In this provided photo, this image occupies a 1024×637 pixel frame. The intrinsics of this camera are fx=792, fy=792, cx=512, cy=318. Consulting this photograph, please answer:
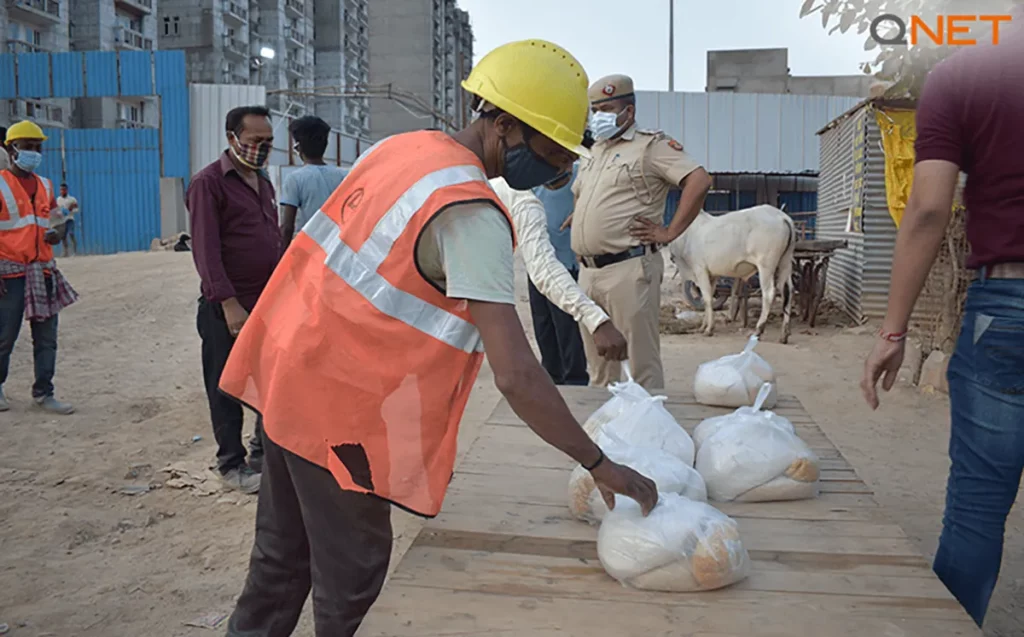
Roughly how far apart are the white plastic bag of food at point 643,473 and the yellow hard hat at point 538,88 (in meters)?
0.89

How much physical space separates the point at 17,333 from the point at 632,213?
14.6 ft

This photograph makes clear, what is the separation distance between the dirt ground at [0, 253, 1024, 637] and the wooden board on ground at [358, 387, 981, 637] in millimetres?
1070

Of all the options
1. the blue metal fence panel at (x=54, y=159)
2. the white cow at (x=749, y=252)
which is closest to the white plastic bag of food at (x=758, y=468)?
the white cow at (x=749, y=252)

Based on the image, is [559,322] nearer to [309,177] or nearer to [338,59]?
[309,177]

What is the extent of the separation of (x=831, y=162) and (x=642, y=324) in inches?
401

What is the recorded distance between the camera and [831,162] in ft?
41.9

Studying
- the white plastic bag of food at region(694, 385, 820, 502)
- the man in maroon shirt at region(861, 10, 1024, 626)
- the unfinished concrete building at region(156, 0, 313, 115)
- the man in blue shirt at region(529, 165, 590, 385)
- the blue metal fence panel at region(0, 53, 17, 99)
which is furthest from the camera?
the unfinished concrete building at region(156, 0, 313, 115)

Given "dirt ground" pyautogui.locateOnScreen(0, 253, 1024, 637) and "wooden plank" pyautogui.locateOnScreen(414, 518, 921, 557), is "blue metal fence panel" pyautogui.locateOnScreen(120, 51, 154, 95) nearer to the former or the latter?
"dirt ground" pyautogui.locateOnScreen(0, 253, 1024, 637)

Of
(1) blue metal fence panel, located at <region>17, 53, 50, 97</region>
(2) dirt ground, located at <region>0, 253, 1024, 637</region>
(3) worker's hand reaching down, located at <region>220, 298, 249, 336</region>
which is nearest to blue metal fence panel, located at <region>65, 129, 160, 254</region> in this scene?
(1) blue metal fence panel, located at <region>17, 53, 50, 97</region>

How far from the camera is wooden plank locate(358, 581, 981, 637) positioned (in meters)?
1.59

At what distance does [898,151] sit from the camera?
7.36 meters

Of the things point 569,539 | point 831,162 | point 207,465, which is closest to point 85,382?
point 207,465

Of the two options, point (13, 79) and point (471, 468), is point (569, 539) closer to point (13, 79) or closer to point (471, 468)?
point (471, 468)

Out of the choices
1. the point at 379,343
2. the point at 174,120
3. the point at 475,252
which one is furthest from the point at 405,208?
the point at 174,120
